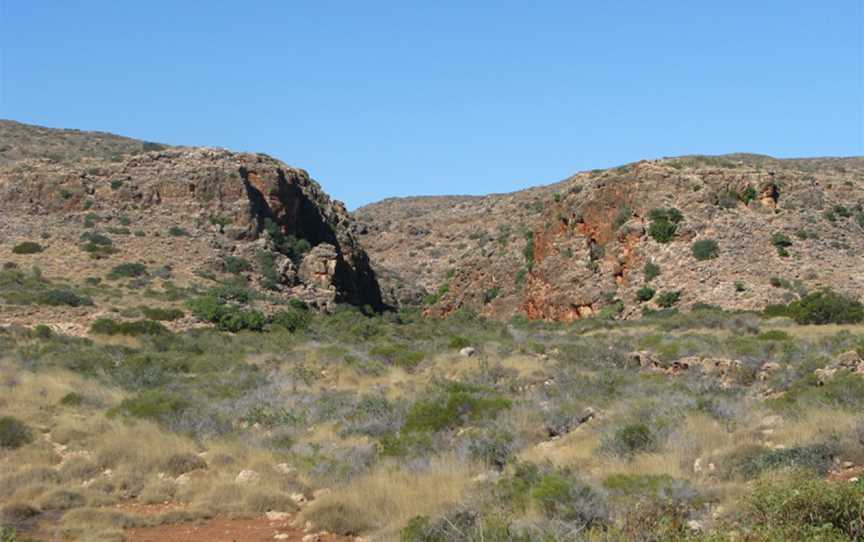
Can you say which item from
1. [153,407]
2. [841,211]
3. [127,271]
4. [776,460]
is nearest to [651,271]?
[841,211]

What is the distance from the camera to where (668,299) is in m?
41.8

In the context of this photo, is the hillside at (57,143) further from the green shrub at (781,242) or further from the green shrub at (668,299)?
the green shrub at (781,242)

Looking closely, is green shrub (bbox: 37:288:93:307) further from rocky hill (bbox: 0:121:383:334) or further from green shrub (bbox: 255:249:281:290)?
green shrub (bbox: 255:249:281:290)

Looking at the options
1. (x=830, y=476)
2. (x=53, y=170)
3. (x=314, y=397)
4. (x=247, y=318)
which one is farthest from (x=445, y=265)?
(x=830, y=476)

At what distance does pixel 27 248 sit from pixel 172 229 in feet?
24.3

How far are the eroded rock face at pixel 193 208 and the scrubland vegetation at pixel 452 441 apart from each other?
2032 cm

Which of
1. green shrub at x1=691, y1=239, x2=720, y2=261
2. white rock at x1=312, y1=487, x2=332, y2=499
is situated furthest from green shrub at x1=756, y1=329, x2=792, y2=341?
white rock at x1=312, y1=487, x2=332, y2=499

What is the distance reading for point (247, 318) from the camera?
33719 mm

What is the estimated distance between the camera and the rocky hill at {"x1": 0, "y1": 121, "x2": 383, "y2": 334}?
3944 cm

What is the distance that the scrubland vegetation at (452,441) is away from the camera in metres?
7.84

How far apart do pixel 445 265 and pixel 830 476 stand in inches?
2684

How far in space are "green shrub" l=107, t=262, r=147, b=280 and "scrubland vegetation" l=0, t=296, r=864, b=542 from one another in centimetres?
1437

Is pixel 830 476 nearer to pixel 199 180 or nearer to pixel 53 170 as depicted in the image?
pixel 199 180

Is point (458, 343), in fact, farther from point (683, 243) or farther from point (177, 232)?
point (177, 232)
